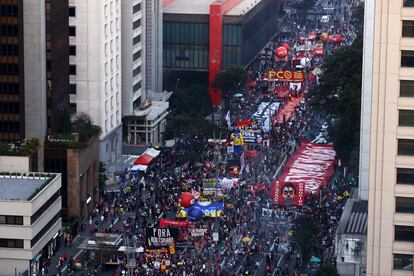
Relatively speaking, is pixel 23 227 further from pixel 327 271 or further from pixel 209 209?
pixel 327 271

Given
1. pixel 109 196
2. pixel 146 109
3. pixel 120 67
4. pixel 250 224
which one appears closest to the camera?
pixel 250 224

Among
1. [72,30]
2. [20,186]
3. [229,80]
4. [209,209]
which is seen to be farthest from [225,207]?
[229,80]

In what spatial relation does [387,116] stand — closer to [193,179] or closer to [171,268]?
[171,268]

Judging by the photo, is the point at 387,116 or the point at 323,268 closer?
the point at 387,116

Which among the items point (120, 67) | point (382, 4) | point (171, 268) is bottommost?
point (171, 268)

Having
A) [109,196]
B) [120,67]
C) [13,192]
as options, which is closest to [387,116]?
[13,192]

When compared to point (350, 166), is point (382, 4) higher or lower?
higher

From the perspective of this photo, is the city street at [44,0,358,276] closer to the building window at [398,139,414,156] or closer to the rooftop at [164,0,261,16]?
the rooftop at [164,0,261,16]
